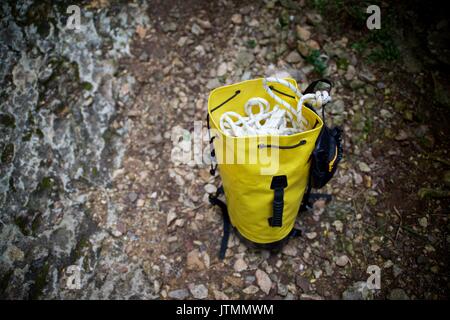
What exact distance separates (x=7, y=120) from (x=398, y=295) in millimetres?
2746

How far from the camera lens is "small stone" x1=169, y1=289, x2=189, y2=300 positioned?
Result: 79.3 inches

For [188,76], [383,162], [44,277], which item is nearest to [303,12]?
[188,76]

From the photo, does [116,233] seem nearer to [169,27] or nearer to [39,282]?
[39,282]

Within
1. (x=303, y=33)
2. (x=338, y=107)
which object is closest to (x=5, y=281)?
(x=338, y=107)

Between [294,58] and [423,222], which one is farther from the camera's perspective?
[294,58]

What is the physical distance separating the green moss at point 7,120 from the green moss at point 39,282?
3.15ft

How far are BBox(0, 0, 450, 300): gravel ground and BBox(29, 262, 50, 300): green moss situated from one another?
0.04 feet

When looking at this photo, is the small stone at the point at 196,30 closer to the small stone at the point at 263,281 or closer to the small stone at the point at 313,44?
the small stone at the point at 313,44

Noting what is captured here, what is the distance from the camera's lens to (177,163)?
242cm

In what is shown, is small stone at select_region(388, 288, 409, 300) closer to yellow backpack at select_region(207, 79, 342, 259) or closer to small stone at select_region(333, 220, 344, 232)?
small stone at select_region(333, 220, 344, 232)

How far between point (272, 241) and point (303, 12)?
6.39ft

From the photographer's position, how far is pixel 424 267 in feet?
6.47

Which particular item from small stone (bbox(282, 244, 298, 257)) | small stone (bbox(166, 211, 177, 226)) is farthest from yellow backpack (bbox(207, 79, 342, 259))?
small stone (bbox(166, 211, 177, 226))
